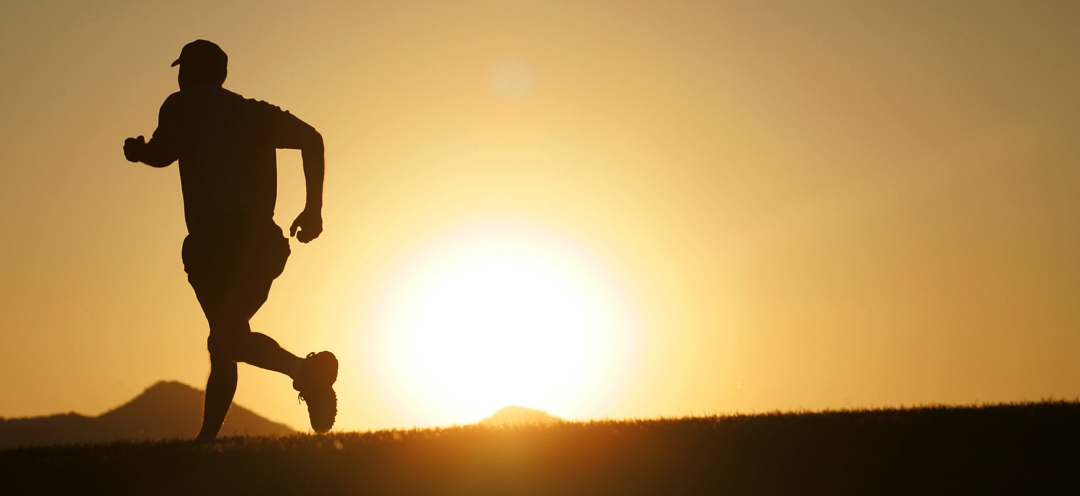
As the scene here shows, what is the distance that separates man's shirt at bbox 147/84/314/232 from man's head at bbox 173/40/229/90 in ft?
0.59

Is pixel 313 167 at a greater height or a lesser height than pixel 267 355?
greater

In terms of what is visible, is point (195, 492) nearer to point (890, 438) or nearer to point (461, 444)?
point (461, 444)

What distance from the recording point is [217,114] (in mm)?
7375

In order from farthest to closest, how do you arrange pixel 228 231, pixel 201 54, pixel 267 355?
pixel 201 54
pixel 267 355
pixel 228 231

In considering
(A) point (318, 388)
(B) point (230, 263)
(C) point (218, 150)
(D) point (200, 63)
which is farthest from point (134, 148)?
(A) point (318, 388)

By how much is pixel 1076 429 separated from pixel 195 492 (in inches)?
205

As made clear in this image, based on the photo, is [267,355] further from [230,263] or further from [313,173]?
[313,173]

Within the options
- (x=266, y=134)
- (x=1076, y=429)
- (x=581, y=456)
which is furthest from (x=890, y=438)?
(x=266, y=134)

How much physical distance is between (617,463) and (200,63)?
16.1ft

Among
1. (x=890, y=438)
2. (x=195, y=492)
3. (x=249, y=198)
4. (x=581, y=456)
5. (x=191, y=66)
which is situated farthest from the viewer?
(x=191, y=66)

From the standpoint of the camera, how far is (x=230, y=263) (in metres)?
7.14

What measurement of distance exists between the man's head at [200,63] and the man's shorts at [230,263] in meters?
1.34

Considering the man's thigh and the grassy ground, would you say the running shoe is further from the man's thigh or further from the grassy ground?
the grassy ground

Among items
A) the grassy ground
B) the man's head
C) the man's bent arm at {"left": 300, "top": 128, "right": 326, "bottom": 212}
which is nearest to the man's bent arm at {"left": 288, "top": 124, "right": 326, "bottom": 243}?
the man's bent arm at {"left": 300, "top": 128, "right": 326, "bottom": 212}
